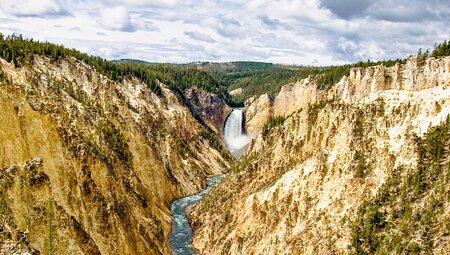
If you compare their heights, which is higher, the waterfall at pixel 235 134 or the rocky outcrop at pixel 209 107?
the rocky outcrop at pixel 209 107

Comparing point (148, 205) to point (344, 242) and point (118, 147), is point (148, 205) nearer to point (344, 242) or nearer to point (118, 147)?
point (118, 147)

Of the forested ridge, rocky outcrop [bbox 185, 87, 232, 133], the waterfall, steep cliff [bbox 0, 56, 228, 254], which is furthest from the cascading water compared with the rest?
the forested ridge

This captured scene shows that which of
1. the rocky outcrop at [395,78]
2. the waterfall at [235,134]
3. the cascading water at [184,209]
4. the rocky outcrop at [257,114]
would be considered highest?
the rocky outcrop at [395,78]

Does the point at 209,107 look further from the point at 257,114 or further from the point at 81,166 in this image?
the point at 81,166

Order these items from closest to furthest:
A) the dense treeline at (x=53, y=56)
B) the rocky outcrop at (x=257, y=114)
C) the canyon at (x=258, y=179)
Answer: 1. the canyon at (x=258, y=179)
2. the dense treeline at (x=53, y=56)
3. the rocky outcrop at (x=257, y=114)

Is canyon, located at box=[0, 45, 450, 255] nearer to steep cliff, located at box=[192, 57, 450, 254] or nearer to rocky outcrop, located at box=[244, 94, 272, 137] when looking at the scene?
steep cliff, located at box=[192, 57, 450, 254]

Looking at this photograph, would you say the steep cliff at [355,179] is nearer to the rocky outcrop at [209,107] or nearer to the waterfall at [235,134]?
the waterfall at [235,134]

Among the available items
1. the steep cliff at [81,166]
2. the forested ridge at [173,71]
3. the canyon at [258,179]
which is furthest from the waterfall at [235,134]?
the canyon at [258,179]
